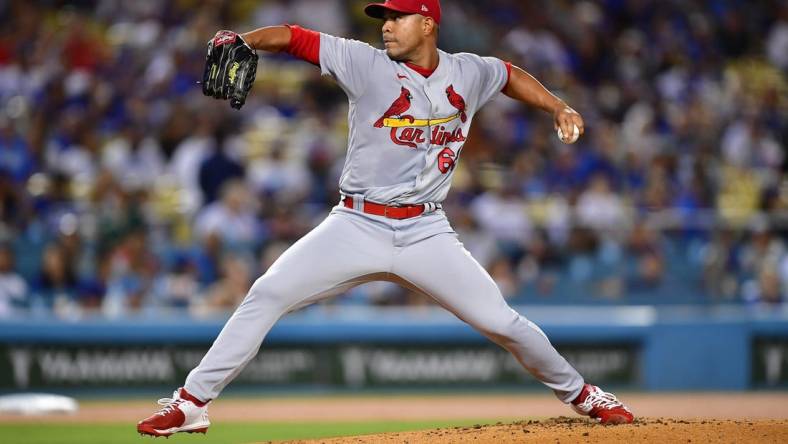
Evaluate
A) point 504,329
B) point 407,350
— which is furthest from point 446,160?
point 407,350

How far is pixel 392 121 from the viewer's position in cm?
487

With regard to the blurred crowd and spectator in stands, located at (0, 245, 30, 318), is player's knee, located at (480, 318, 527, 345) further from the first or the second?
spectator in stands, located at (0, 245, 30, 318)

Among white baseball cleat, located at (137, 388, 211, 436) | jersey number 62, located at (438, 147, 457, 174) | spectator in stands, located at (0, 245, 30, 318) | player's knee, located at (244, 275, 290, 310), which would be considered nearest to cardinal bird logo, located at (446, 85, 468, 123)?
jersey number 62, located at (438, 147, 457, 174)

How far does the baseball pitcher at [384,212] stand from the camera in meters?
4.80

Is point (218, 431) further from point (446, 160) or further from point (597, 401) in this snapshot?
point (446, 160)

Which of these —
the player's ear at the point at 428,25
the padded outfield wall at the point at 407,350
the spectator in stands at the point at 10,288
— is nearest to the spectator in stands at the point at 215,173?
the padded outfield wall at the point at 407,350

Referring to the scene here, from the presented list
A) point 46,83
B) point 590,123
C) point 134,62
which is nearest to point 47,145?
point 46,83

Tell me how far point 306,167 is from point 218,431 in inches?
160

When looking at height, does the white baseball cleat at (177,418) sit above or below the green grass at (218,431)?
above

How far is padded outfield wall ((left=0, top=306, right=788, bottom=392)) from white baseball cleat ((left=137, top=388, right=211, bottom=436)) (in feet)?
16.1

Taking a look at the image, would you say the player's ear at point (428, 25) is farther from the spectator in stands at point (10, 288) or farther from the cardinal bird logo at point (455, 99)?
the spectator in stands at point (10, 288)

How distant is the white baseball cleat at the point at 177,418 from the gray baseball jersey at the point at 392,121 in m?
1.13

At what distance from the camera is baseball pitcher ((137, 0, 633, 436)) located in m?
4.80

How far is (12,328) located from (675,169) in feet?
22.0
